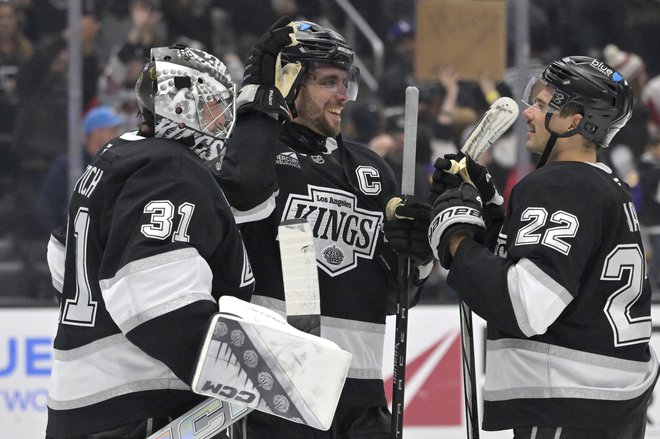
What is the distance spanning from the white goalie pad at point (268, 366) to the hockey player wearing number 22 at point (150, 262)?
0.06 meters

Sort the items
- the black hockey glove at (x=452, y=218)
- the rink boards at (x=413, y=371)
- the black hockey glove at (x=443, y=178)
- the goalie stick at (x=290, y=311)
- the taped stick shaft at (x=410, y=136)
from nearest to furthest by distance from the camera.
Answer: the goalie stick at (x=290, y=311) → the black hockey glove at (x=452, y=218) → the black hockey glove at (x=443, y=178) → the taped stick shaft at (x=410, y=136) → the rink boards at (x=413, y=371)

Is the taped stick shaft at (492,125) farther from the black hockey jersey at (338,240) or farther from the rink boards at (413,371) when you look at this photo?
the rink boards at (413,371)

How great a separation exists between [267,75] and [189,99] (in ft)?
1.90

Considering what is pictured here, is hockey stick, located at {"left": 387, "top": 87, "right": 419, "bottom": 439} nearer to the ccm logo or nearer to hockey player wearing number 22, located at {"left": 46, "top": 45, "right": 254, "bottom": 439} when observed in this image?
hockey player wearing number 22, located at {"left": 46, "top": 45, "right": 254, "bottom": 439}

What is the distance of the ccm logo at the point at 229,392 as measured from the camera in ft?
7.10

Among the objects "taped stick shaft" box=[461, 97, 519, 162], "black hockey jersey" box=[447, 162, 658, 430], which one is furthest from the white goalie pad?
"taped stick shaft" box=[461, 97, 519, 162]

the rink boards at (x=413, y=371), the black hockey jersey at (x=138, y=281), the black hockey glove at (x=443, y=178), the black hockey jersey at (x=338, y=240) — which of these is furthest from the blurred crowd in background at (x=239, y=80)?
the black hockey jersey at (x=138, y=281)

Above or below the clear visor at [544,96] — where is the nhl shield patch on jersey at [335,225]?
below

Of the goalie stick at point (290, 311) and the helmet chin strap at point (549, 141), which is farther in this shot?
the helmet chin strap at point (549, 141)

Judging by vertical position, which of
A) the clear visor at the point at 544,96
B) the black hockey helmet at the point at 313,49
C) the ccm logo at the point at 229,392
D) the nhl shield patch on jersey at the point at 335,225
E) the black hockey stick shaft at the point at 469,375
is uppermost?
the black hockey helmet at the point at 313,49

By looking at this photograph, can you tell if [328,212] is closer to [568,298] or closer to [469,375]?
[469,375]

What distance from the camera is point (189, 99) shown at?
2.42 meters

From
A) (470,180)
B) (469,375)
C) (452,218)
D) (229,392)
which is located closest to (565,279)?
(452,218)

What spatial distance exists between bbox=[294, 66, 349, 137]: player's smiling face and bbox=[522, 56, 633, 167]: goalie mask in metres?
0.60
